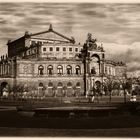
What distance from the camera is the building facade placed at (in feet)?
40.2

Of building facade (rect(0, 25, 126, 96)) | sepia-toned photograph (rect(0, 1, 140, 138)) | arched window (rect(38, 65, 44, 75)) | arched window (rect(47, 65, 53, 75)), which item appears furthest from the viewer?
arched window (rect(47, 65, 53, 75))

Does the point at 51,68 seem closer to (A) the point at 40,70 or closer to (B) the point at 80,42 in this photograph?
(A) the point at 40,70

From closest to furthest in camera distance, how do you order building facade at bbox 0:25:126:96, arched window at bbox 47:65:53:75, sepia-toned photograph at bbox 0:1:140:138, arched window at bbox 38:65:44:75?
sepia-toned photograph at bbox 0:1:140:138, building facade at bbox 0:25:126:96, arched window at bbox 38:65:44:75, arched window at bbox 47:65:53:75

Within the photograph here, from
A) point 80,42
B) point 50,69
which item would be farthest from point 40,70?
point 80,42

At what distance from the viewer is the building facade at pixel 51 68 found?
1227 cm

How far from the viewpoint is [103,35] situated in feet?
29.3

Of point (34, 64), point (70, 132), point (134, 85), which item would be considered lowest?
point (70, 132)

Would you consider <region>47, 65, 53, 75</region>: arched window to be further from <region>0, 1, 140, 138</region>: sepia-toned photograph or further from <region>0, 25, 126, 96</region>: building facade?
<region>0, 1, 140, 138</region>: sepia-toned photograph

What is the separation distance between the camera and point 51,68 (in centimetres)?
1622

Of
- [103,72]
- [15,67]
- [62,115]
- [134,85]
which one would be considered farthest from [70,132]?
[15,67]

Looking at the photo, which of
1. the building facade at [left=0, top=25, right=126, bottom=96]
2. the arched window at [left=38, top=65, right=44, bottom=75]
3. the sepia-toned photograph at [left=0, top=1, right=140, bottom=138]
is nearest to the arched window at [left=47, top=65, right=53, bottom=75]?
the building facade at [left=0, top=25, right=126, bottom=96]

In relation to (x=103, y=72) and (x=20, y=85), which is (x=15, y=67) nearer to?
(x=20, y=85)

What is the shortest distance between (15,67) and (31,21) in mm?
5841

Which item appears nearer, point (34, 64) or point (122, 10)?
point (122, 10)
